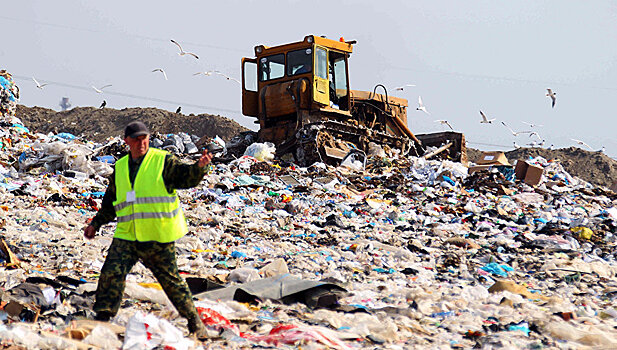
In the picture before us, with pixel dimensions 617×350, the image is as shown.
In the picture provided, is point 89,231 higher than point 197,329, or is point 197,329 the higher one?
point 89,231

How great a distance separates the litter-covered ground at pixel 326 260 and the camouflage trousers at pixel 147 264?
13 cm

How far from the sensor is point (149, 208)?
297cm

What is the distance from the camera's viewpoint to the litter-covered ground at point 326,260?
10.7ft

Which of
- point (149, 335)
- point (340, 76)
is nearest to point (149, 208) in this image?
point (149, 335)

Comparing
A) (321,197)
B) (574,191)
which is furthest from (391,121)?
(321,197)

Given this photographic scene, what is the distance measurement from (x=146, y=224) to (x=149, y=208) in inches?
2.9

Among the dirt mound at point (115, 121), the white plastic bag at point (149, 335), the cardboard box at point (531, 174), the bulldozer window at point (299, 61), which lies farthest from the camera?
the dirt mound at point (115, 121)

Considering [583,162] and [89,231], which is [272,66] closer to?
[89,231]

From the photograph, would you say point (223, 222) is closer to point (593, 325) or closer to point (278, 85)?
point (593, 325)

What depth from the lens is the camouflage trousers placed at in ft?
9.89

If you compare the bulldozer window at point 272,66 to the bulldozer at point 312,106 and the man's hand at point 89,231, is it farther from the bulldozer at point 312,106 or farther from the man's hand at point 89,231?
the man's hand at point 89,231

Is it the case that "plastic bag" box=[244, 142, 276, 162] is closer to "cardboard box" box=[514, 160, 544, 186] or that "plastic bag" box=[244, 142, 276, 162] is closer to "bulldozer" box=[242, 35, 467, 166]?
"bulldozer" box=[242, 35, 467, 166]

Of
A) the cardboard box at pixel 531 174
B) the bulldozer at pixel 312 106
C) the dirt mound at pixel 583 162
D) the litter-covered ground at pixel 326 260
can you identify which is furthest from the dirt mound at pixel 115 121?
the cardboard box at pixel 531 174

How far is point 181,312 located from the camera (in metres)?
3.04
